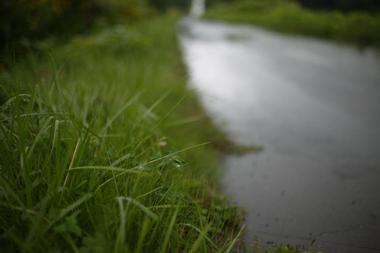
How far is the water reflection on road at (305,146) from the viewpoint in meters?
2.25

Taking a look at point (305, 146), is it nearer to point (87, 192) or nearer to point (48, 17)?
point (87, 192)

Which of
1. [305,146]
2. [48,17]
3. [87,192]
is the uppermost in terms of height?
[48,17]

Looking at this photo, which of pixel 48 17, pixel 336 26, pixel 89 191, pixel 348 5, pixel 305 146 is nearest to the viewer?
pixel 89 191

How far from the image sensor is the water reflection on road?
7.37 ft

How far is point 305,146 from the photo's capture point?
355cm

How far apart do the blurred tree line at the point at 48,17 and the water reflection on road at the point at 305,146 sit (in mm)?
2437

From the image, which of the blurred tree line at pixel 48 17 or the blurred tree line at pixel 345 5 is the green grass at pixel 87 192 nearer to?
the blurred tree line at pixel 48 17

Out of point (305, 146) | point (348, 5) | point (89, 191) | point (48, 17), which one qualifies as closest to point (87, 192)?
point (89, 191)

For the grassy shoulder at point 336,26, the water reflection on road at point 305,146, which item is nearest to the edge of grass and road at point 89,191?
the water reflection on road at point 305,146

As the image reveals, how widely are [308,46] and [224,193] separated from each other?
29.3 feet

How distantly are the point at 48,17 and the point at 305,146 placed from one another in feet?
18.8

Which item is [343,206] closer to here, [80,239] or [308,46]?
[80,239]

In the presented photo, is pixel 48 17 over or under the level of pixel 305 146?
over

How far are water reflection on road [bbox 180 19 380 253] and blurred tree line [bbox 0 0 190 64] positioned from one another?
244 cm
